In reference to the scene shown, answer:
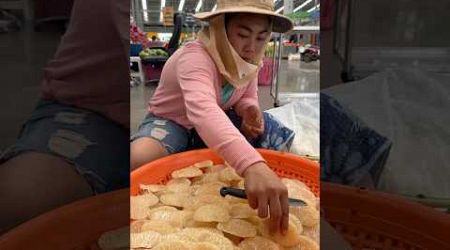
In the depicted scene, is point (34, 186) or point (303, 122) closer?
point (34, 186)

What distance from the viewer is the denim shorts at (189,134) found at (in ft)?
1.87

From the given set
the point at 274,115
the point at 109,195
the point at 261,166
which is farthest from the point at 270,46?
the point at 109,195

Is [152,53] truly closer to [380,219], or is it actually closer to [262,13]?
[262,13]

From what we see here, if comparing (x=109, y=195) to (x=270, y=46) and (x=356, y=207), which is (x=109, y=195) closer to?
(x=356, y=207)

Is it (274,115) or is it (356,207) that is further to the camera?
(274,115)

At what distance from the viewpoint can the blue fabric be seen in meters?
0.36

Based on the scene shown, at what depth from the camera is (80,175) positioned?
301 mm

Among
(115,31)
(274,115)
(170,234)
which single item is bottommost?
(170,234)

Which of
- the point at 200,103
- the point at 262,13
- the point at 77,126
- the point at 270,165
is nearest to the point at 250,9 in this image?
the point at 262,13

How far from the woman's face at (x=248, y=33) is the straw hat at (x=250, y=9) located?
2cm

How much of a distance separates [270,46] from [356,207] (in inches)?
16.0

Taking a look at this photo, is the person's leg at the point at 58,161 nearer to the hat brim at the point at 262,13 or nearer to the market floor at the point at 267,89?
the market floor at the point at 267,89

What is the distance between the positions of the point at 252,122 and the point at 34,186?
490mm

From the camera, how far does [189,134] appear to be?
676 mm
